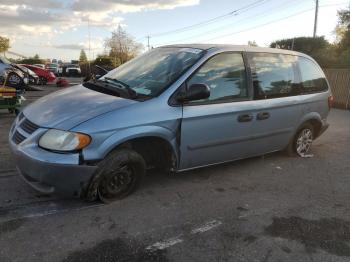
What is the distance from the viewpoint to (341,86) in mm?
15766

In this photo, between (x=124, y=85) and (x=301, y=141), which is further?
(x=301, y=141)

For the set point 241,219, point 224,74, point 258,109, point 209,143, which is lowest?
point 241,219

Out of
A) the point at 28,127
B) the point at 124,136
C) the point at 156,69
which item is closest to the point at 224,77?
the point at 156,69

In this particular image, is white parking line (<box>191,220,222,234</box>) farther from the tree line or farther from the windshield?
the tree line

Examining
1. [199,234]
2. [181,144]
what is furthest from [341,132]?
[199,234]

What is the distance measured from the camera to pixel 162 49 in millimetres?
5469

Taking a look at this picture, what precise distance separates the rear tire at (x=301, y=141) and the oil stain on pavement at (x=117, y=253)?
373 centimetres

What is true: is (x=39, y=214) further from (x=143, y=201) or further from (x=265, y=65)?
(x=265, y=65)

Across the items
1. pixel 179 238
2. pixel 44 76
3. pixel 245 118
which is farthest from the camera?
pixel 44 76

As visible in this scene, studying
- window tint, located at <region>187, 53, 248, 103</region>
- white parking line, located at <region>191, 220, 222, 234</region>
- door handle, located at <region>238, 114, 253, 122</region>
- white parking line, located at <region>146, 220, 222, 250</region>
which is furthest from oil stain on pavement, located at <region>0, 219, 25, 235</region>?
door handle, located at <region>238, 114, 253, 122</region>

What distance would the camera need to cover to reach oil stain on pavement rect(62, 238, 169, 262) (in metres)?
3.16

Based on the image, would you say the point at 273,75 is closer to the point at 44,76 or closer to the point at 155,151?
the point at 155,151

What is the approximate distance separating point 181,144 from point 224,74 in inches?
44.6

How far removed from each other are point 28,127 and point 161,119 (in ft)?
4.58
